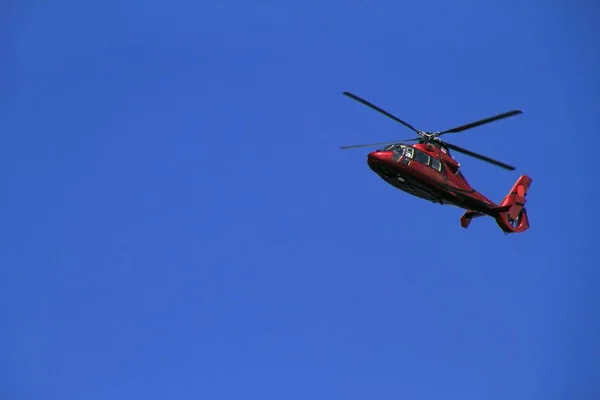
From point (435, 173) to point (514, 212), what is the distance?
597 cm

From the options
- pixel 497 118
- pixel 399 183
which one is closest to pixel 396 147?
pixel 399 183

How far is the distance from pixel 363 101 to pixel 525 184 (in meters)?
11.8

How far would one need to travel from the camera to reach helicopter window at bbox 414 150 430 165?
163 ft

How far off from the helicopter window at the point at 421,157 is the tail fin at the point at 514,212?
5303 mm

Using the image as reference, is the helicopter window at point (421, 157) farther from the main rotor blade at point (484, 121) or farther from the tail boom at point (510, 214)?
the tail boom at point (510, 214)

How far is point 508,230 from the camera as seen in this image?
174ft

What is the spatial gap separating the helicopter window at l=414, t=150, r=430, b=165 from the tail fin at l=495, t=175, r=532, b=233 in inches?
209

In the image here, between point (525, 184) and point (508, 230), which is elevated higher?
point (525, 184)

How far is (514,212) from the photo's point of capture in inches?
2105

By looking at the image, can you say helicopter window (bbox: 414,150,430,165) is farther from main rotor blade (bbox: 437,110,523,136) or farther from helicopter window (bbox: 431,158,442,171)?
main rotor blade (bbox: 437,110,523,136)

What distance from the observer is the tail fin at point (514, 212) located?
52.9 m

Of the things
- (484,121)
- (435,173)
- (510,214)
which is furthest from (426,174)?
(510,214)

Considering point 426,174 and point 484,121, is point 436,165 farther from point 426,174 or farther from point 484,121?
point 484,121

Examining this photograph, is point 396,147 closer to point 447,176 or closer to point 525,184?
point 447,176
